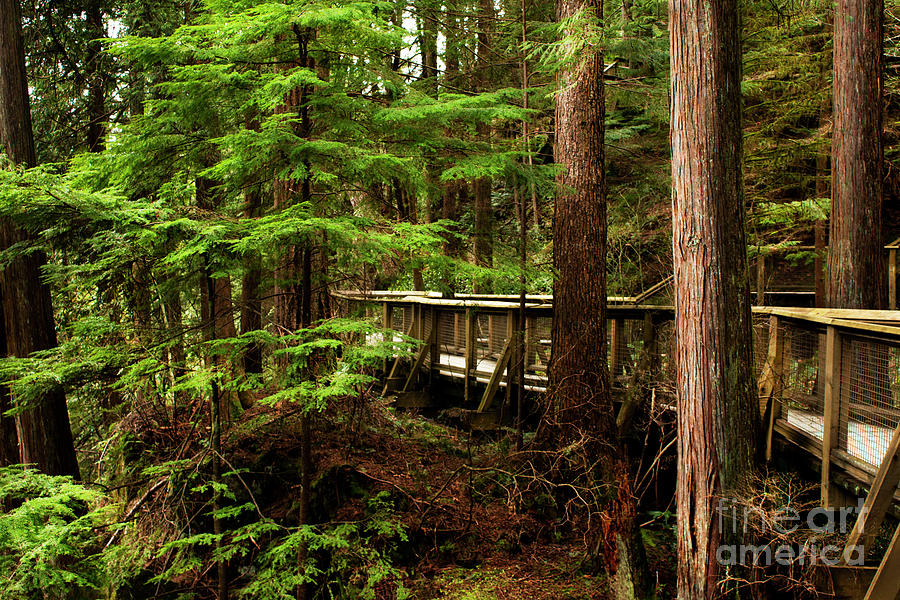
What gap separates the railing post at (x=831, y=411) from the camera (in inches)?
183

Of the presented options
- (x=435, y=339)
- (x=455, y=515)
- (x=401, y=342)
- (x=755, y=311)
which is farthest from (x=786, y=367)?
(x=435, y=339)

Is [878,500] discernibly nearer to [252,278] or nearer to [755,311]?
[755,311]

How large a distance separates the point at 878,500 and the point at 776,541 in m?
0.74

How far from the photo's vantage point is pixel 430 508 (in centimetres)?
587

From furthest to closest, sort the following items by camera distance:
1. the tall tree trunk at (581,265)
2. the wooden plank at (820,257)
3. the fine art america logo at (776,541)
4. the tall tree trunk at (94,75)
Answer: the wooden plank at (820,257)
the tall tree trunk at (94,75)
the tall tree trunk at (581,265)
the fine art america logo at (776,541)

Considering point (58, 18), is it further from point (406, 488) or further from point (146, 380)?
point (406, 488)

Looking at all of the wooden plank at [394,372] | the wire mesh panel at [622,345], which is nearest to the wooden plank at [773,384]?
the wire mesh panel at [622,345]

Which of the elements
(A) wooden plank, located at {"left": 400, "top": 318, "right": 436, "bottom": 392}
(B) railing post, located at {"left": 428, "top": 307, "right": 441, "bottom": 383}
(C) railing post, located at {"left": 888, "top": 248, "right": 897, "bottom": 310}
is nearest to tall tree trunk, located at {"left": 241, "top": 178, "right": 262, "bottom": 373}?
(A) wooden plank, located at {"left": 400, "top": 318, "right": 436, "bottom": 392}

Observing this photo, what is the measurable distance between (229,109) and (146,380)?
2739mm

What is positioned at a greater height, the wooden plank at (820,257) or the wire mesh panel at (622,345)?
the wooden plank at (820,257)

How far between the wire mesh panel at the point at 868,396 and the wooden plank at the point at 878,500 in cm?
61

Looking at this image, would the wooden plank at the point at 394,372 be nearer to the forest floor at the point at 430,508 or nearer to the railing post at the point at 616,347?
the forest floor at the point at 430,508

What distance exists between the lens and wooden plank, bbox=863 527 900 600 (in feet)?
11.1

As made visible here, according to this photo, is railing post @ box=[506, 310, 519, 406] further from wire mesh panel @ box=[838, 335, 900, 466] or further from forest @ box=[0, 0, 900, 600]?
wire mesh panel @ box=[838, 335, 900, 466]
